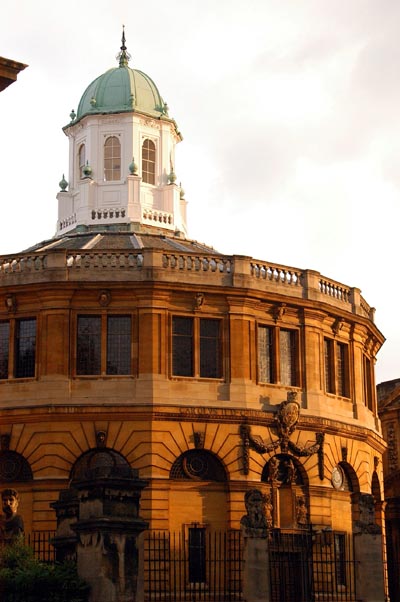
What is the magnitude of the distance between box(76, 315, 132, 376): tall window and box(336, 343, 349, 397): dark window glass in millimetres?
9886

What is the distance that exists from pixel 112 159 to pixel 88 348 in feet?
49.5

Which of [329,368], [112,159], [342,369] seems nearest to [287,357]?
[329,368]

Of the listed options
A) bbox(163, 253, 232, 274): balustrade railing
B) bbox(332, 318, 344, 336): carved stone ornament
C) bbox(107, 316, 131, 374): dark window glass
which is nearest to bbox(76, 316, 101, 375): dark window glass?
bbox(107, 316, 131, 374): dark window glass

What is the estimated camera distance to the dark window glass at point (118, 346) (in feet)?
162

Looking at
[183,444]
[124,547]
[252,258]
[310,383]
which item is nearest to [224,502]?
[183,444]

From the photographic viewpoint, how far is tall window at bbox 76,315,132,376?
4938 centimetres

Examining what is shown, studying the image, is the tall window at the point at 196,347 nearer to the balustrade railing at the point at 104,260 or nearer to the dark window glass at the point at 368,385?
the balustrade railing at the point at 104,260

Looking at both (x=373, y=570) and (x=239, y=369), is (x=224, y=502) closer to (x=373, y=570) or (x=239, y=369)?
(x=239, y=369)

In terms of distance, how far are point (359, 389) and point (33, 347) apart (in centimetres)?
1450

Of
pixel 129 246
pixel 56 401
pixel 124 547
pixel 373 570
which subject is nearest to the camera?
pixel 124 547

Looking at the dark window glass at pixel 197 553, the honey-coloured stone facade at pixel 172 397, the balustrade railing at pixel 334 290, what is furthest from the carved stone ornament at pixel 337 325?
the dark window glass at pixel 197 553

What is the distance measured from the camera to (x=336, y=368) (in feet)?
178

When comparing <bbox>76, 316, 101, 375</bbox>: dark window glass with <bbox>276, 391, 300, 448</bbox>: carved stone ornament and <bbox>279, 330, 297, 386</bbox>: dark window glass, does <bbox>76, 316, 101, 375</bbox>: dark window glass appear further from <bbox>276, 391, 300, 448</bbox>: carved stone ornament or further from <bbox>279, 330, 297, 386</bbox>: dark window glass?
<bbox>279, 330, 297, 386</bbox>: dark window glass

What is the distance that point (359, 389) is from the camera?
55438 mm
